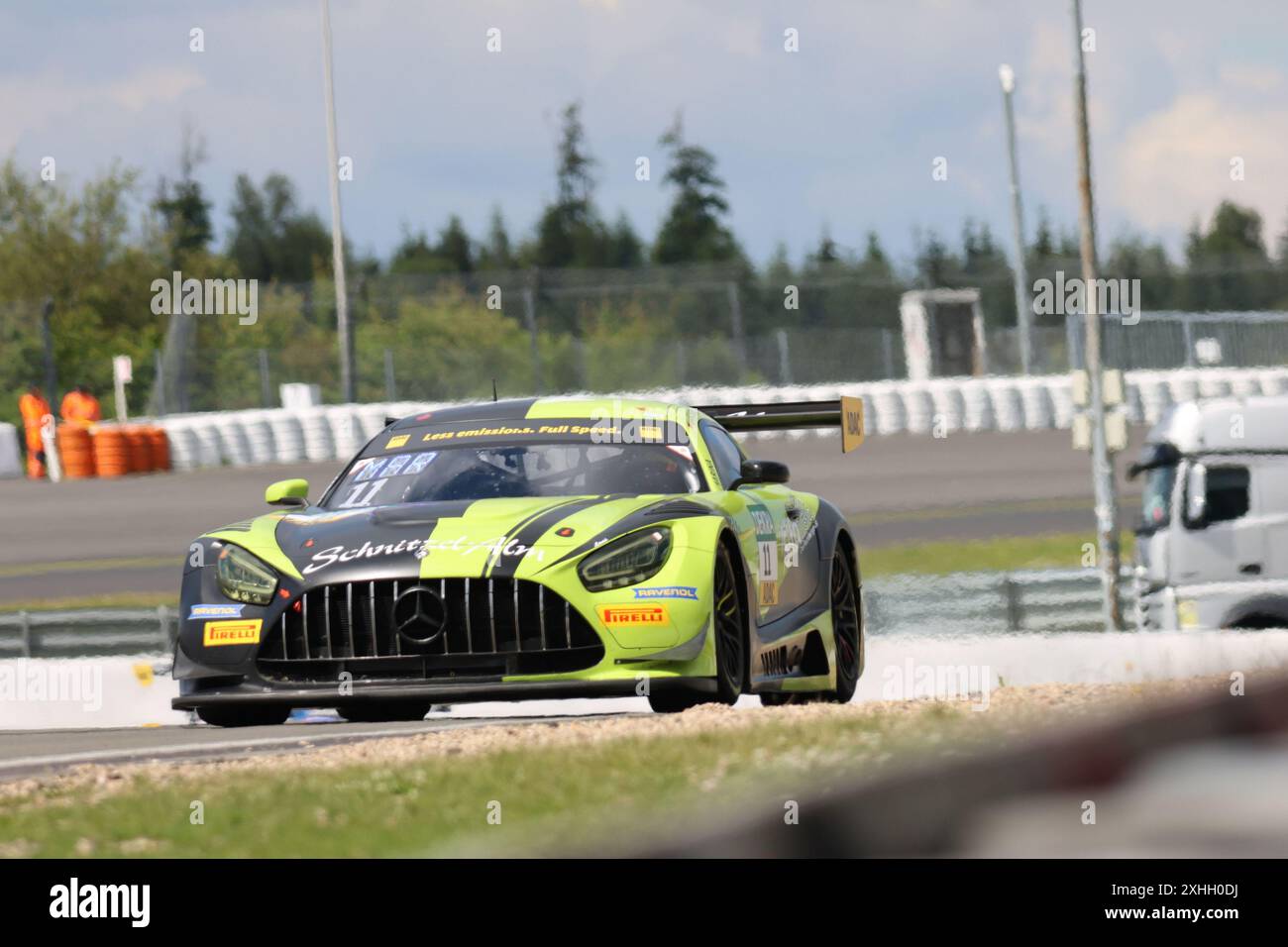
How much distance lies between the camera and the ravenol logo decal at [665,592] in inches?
332

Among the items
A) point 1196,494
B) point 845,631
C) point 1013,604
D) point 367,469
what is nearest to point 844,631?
point 845,631

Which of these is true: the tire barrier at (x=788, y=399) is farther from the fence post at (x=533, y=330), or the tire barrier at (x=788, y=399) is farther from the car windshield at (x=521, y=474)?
the car windshield at (x=521, y=474)

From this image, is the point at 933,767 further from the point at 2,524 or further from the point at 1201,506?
the point at 2,524

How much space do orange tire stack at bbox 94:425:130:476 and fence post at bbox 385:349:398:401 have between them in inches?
251

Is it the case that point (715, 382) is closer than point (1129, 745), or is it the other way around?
point (1129, 745)

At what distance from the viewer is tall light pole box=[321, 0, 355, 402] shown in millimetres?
38125

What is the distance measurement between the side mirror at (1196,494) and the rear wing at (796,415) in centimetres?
634

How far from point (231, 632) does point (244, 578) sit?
22 centimetres

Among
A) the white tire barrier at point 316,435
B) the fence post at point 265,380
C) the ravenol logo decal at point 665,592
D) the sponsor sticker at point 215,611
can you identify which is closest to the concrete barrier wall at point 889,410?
the white tire barrier at point 316,435

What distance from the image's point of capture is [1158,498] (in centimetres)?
1727
